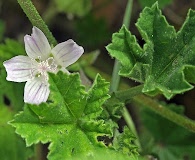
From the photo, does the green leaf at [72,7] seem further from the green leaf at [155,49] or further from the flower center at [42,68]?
the green leaf at [155,49]

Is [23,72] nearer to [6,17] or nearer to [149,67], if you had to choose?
[149,67]

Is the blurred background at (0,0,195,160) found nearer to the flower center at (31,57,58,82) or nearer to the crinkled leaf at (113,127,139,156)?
the flower center at (31,57,58,82)

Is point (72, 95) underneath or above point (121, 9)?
above

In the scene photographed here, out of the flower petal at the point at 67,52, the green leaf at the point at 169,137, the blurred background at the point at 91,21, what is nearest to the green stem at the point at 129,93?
the flower petal at the point at 67,52

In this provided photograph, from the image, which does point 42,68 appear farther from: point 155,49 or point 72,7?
point 72,7

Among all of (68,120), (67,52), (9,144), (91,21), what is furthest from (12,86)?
(91,21)

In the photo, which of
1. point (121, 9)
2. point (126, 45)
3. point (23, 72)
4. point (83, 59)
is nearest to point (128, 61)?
point (126, 45)
